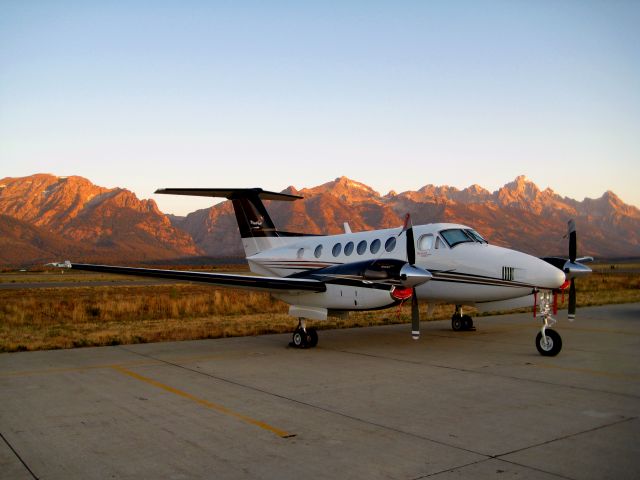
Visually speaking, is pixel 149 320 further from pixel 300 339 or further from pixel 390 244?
pixel 390 244

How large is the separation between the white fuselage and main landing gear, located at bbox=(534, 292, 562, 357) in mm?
338

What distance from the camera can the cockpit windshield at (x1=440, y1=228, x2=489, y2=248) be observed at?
14.4 m

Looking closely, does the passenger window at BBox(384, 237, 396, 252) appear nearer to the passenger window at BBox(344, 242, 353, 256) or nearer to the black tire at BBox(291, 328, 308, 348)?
the passenger window at BBox(344, 242, 353, 256)

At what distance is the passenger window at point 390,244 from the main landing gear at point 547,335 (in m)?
3.90

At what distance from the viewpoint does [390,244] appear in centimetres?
1497

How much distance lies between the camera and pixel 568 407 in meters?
7.90

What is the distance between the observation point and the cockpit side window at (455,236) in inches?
565

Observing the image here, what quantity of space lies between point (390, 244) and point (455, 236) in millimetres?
1667

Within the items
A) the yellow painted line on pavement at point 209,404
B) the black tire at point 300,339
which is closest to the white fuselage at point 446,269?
the black tire at point 300,339

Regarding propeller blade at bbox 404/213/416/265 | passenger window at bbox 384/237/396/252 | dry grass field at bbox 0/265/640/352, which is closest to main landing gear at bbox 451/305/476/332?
dry grass field at bbox 0/265/640/352

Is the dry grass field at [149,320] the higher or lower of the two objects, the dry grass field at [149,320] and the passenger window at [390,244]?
the lower

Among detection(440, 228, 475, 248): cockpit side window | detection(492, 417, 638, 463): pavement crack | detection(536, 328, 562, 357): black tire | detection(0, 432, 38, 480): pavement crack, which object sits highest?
detection(440, 228, 475, 248): cockpit side window

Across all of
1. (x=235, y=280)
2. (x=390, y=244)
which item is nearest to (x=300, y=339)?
(x=235, y=280)

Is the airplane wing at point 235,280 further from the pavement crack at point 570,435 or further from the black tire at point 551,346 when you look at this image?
the pavement crack at point 570,435
